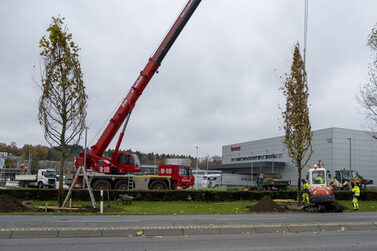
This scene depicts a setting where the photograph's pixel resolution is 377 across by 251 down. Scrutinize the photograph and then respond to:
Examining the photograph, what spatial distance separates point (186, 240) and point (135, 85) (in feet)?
53.9

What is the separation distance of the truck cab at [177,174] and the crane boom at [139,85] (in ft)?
21.3

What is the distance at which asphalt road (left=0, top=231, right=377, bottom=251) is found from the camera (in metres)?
7.36

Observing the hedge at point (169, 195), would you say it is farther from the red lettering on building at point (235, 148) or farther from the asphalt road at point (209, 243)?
the red lettering on building at point (235, 148)

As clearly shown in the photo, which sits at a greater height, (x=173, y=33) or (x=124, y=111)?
(x=173, y=33)

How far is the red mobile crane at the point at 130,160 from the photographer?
22.0 metres

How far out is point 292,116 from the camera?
2092 cm

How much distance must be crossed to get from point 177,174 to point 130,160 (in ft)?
15.0

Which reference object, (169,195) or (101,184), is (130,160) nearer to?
(101,184)

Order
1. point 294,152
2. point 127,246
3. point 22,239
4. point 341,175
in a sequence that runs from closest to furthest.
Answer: point 127,246 → point 22,239 → point 294,152 → point 341,175

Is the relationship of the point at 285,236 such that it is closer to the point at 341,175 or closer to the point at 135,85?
the point at 135,85

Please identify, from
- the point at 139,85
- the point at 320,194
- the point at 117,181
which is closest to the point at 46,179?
the point at 117,181

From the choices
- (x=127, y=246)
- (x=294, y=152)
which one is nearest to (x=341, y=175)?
(x=294, y=152)

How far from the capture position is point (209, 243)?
7926 mm

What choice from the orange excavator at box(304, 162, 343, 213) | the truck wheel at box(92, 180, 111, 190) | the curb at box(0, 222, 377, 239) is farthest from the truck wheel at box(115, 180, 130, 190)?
the curb at box(0, 222, 377, 239)
